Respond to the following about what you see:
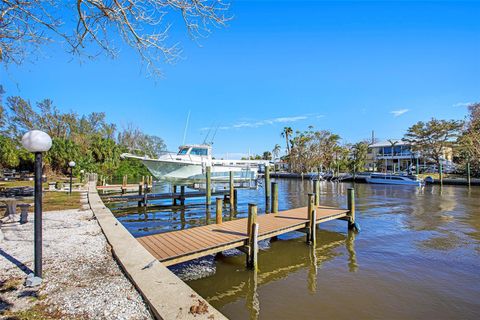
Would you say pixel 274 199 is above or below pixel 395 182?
above

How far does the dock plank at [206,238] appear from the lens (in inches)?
215

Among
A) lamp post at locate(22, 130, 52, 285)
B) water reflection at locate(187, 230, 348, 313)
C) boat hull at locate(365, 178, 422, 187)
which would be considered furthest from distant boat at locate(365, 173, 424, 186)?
lamp post at locate(22, 130, 52, 285)

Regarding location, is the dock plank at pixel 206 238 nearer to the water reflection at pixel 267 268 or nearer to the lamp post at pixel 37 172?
the water reflection at pixel 267 268

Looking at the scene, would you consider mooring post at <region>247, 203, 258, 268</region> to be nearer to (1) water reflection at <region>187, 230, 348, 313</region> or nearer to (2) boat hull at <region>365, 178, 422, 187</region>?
(1) water reflection at <region>187, 230, 348, 313</region>

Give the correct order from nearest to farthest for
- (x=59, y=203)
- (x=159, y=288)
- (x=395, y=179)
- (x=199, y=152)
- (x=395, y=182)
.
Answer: (x=159, y=288), (x=59, y=203), (x=199, y=152), (x=395, y=182), (x=395, y=179)

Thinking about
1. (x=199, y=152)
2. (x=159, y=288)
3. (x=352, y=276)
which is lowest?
(x=352, y=276)

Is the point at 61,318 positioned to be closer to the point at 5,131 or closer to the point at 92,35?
the point at 92,35

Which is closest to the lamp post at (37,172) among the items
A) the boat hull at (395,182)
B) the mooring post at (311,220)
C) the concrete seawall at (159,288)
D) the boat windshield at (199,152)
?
the concrete seawall at (159,288)

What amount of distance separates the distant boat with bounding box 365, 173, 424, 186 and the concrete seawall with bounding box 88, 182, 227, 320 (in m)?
33.2

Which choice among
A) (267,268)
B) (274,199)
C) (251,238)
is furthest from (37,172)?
(274,199)

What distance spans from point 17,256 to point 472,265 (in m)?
10.0

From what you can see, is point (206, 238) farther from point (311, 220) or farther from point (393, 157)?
point (393, 157)

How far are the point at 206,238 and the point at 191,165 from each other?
1401cm

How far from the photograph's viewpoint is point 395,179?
3256 cm
